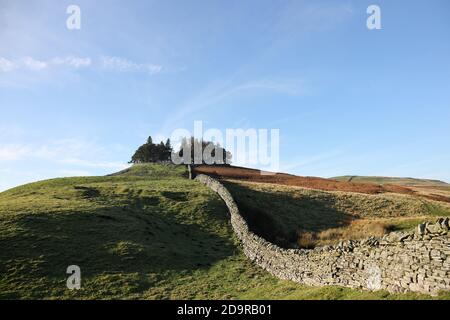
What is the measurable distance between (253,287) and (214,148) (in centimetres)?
9563

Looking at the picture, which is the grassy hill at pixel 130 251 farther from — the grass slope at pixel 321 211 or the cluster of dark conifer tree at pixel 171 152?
the cluster of dark conifer tree at pixel 171 152

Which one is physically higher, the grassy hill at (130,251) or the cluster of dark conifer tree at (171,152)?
the cluster of dark conifer tree at (171,152)

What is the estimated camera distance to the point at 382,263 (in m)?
16.6

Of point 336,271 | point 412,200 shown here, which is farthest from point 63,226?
point 412,200

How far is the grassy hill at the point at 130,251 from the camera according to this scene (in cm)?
2308

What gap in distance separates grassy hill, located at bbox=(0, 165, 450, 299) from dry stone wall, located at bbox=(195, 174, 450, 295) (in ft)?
2.43

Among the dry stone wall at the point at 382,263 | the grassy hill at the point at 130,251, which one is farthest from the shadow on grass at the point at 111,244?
the dry stone wall at the point at 382,263

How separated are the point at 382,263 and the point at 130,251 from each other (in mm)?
19524

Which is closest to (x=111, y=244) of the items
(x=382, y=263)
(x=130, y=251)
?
(x=130, y=251)

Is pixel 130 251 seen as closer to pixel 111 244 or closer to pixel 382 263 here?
pixel 111 244

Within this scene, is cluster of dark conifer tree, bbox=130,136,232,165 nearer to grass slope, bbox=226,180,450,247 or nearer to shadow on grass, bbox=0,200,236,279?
grass slope, bbox=226,180,450,247

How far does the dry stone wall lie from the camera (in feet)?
44.8

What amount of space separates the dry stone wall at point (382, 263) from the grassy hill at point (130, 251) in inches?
29.1
